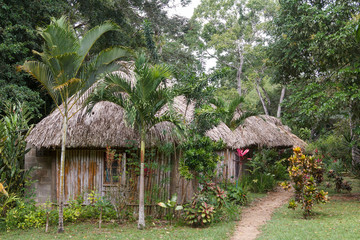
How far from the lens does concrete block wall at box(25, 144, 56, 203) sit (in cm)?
884

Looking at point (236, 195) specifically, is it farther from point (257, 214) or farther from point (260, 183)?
point (260, 183)

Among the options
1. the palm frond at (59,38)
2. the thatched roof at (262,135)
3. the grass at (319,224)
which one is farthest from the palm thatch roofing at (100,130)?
the thatched roof at (262,135)

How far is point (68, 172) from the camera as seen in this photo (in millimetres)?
8641

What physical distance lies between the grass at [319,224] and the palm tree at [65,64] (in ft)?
15.2

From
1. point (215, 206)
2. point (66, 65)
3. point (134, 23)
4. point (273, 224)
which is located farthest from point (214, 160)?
point (134, 23)

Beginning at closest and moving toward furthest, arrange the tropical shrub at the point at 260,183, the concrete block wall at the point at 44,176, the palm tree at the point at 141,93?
the palm tree at the point at 141,93
the concrete block wall at the point at 44,176
the tropical shrub at the point at 260,183

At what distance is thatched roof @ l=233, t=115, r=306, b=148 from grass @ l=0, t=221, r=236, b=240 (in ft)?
16.7

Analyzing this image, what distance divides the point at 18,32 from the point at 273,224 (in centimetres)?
1059

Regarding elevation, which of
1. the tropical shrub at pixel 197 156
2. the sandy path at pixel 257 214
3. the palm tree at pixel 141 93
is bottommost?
the sandy path at pixel 257 214

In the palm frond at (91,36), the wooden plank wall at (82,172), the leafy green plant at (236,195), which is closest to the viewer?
the palm frond at (91,36)

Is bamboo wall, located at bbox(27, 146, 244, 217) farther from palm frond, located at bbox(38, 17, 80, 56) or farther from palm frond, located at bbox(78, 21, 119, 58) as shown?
palm frond, located at bbox(38, 17, 80, 56)

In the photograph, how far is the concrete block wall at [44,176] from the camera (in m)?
8.84

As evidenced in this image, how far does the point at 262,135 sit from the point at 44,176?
9406mm

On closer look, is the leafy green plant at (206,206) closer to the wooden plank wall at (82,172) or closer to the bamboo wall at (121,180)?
the bamboo wall at (121,180)
